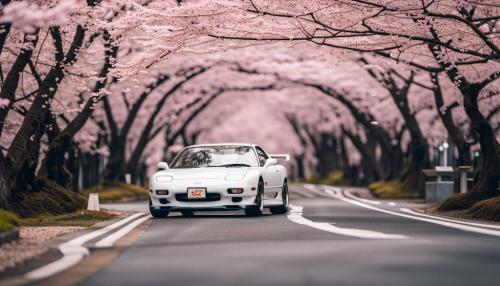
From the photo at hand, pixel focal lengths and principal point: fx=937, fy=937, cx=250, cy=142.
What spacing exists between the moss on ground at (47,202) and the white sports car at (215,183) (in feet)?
10.5

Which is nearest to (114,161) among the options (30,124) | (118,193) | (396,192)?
(118,193)

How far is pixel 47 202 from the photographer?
19844mm

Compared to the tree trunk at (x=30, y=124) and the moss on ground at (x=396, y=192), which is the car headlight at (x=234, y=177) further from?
the moss on ground at (x=396, y=192)

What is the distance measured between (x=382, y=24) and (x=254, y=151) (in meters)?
3.51

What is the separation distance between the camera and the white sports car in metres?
16.2

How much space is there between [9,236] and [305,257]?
11.6ft

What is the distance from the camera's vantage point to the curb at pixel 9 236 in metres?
9.88

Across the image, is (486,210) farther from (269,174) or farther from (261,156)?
(261,156)

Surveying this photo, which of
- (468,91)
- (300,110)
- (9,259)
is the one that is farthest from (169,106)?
(9,259)

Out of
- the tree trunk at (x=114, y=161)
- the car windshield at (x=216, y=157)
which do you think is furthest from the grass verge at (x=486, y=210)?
the tree trunk at (x=114, y=161)

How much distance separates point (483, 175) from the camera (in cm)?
2077

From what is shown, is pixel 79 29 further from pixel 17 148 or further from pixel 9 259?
pixel 9 259

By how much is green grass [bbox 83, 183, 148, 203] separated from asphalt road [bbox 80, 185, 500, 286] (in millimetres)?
20775

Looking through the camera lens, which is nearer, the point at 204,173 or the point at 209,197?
the point at 209,197
